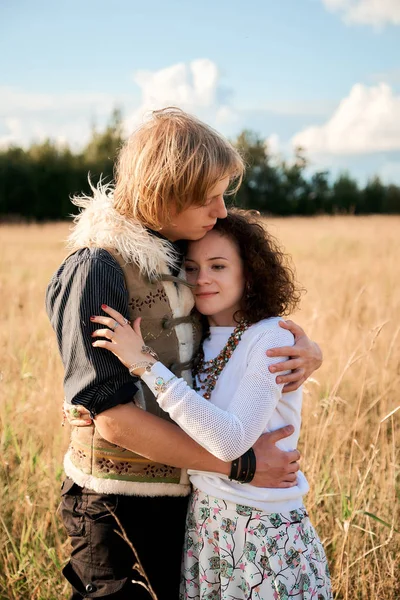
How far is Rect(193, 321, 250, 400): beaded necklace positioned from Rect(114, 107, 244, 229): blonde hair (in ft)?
1.33

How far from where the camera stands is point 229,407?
1615mm

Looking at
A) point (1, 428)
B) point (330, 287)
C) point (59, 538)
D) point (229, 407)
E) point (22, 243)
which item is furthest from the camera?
point (22, 243)

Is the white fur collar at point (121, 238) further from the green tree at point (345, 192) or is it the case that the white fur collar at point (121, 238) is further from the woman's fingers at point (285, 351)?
the green tree at point (345, 192)

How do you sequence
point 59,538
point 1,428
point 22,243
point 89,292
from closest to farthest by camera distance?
point 89,292 → point 59,538 → point 1,428 → point 22,243

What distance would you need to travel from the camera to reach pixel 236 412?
5.20ft

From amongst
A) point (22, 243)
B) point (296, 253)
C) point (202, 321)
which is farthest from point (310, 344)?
point (22, 243)

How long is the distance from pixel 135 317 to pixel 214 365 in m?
0.32

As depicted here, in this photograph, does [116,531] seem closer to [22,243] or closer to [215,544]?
[215,544]

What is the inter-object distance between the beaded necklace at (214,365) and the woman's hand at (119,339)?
30 centimetres

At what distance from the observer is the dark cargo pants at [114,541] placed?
167 centimetres

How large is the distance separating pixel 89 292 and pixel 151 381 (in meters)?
0.28

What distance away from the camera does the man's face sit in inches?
66.4

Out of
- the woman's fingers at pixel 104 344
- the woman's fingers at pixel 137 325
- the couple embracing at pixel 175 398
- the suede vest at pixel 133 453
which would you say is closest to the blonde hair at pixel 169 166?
the couple embracing at pixel 175 398

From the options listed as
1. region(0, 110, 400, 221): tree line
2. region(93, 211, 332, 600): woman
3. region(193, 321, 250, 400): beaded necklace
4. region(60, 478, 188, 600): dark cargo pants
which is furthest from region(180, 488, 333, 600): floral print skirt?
region(0, 110, 400, 221): tree line
